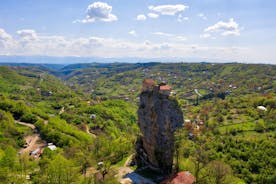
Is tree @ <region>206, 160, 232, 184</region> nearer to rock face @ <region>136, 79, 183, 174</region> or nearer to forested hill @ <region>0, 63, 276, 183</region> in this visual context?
forested hill @ <region>0, 63, 276, 183</region>

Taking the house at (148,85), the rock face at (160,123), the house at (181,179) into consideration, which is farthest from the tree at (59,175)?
the house at (148,85)

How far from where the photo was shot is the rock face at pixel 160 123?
169ft

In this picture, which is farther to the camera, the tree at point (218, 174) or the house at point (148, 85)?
the house at point (148, 85)

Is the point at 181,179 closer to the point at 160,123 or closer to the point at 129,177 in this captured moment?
the point at 160,123

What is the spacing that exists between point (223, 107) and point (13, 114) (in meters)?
131

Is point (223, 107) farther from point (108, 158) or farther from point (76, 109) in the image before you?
point (108, 158)

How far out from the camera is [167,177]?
165 ft

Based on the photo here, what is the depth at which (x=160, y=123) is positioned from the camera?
5178 centimetres

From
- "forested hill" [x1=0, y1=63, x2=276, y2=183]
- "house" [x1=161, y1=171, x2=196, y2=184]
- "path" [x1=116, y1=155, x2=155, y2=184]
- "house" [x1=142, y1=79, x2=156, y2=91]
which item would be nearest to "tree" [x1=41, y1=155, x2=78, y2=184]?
"forested hill" [x1=0, y1=63, x2=276, y2=183]

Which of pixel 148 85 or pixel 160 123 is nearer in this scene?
pixel 160 123

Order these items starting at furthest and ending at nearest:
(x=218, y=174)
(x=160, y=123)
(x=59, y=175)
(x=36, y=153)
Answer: (x=36, y=153) < (x=160, y=123) < (x=218, y=174) < (x=59, y=175)

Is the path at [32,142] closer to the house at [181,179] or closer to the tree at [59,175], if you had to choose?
the tree at [59,175]

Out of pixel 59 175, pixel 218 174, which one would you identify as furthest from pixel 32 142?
pixel 218 174

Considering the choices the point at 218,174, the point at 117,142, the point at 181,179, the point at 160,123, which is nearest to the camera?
the point at 218,174
